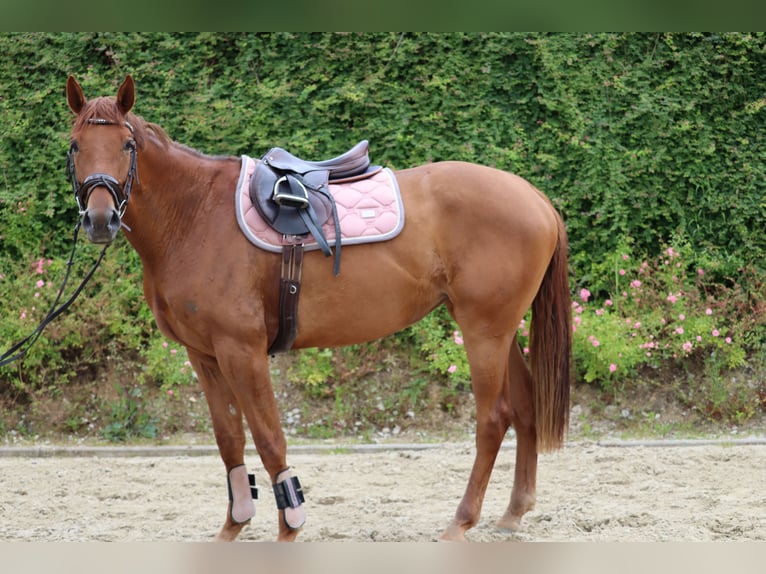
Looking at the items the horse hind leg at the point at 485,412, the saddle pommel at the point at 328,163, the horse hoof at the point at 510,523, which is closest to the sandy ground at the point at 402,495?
the horse hoof at the point at 510,523

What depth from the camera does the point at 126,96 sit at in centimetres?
341

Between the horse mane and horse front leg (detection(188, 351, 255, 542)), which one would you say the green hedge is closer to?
horse front leg (detection(188, 351, 255, 542))

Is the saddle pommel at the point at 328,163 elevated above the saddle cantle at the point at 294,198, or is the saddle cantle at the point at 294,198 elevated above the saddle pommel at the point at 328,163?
the saddle pommel at the point at 328,163

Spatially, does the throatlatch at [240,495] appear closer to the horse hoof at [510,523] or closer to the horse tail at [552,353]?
the horse hoof at [510,523]

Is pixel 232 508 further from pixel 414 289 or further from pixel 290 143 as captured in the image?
pixel 290 143

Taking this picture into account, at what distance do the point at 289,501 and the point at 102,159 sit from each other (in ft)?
5.49

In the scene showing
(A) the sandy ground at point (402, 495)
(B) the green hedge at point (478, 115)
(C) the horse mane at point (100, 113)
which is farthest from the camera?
(B) the green hedge at point (478, 115)

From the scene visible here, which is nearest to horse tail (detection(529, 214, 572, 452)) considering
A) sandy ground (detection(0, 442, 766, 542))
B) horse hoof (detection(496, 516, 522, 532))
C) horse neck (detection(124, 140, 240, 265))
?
horse hoof (detection(496, 516, 522, 532))

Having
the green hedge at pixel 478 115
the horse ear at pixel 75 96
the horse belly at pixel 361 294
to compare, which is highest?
the green hedge at pixel 478 115

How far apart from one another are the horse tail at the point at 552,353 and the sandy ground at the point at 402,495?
537 millimetres

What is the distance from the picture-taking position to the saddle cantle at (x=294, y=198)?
145 inches

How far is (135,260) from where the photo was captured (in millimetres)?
7078

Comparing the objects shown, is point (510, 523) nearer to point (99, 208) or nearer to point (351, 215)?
point (351, 215)

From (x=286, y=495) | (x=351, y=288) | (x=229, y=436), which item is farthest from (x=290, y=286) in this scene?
(x=286, y=495)
